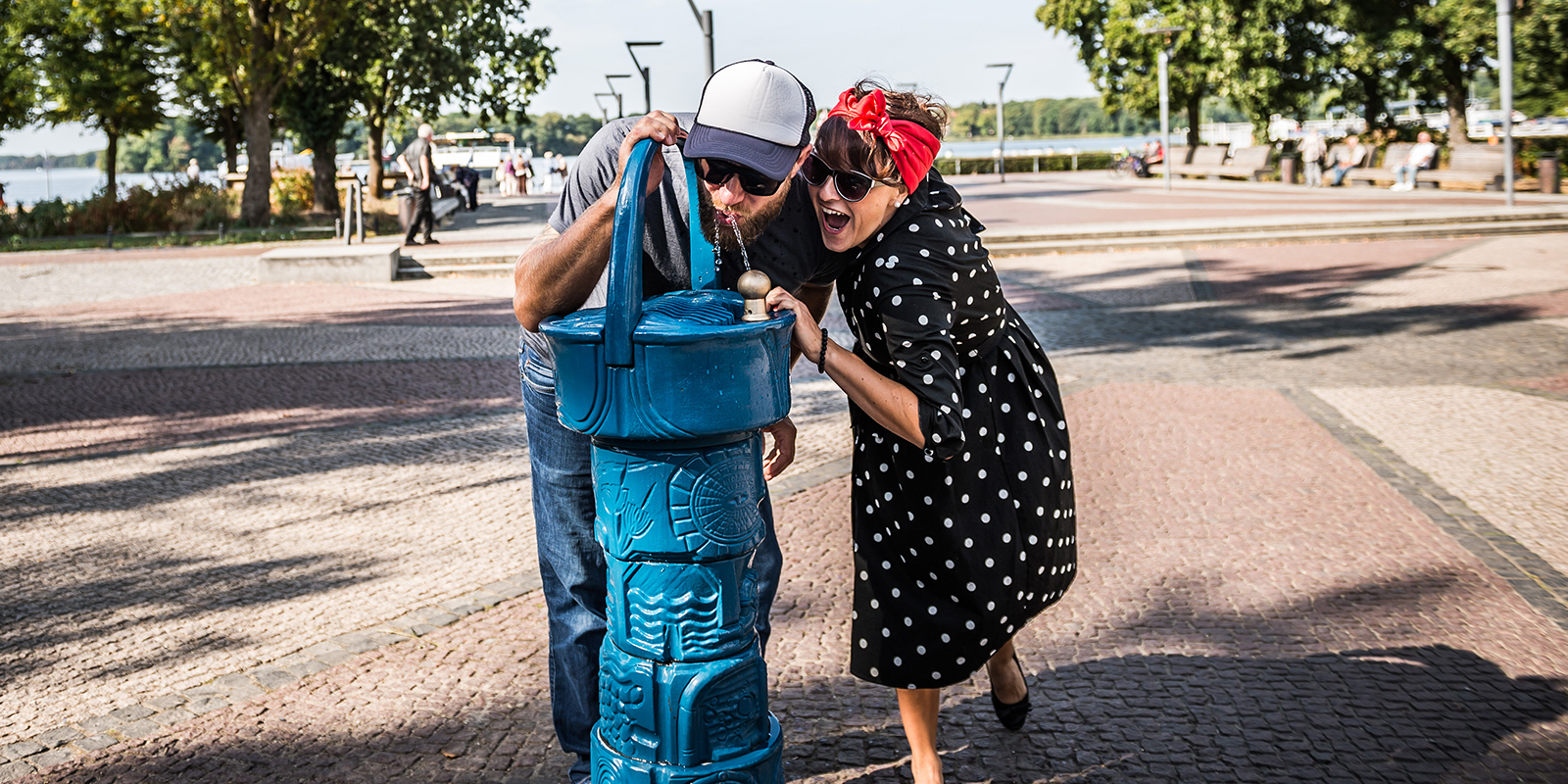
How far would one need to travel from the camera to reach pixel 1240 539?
15.3 feet

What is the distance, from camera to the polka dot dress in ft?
8.04

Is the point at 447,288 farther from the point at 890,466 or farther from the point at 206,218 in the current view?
the point at 206,218

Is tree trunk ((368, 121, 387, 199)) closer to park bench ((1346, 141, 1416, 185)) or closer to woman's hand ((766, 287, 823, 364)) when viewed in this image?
park bench ((1346, 141, 1416, 185))

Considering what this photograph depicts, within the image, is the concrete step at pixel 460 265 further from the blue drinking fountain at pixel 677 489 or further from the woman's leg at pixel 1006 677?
the blue drinking fountain at pixel 677 489

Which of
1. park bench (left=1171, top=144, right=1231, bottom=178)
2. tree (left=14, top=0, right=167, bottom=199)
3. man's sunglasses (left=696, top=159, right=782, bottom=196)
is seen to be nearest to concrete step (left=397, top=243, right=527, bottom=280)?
man's sunglasses (left=696, top=159, right=782, bottom=196)

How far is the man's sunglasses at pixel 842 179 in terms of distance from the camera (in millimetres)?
2186

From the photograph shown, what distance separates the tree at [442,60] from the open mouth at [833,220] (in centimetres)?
2706

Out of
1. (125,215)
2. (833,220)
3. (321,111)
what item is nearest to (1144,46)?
(321,111)

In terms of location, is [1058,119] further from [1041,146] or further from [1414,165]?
[1414,165]

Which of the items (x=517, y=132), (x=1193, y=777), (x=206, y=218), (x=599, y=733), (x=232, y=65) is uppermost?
(x=517, y=132)

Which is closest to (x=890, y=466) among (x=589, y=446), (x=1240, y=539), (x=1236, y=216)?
(x=589, y=446)

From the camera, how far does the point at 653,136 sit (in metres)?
1.93

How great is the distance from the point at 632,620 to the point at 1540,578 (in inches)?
143

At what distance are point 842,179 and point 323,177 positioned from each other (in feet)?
95.7
